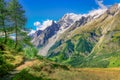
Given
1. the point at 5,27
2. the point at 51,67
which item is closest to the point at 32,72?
the point at 51,67

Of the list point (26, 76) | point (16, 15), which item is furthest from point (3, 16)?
point (26, 76)

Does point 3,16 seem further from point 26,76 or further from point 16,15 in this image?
point 26,76

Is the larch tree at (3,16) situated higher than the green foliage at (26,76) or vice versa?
the larch tree at (3,16)

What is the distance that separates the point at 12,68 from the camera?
43.4 m

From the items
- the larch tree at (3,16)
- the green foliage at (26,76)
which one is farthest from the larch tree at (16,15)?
the green foliage at (26,76)

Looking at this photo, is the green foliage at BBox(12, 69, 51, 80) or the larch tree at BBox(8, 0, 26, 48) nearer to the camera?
the green foliage at BBox(12, 69, 51, 80)

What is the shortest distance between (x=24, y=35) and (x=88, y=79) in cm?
5354

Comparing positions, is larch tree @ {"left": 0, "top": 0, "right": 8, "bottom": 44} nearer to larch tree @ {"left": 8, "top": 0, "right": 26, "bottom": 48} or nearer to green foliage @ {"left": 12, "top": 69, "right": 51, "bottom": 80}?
larch tree @ {"left": 8, "top": 0, "right": 26, "bottom": 48}

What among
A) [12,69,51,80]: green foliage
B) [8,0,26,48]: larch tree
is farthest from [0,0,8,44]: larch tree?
[12,69,51,80]: green foliage

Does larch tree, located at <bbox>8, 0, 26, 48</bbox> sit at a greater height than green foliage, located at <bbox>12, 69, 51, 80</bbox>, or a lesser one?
greater

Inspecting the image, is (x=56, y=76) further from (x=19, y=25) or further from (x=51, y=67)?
(x=19, y=25)

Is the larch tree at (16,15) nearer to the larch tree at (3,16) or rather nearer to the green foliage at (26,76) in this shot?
the larch tree at (3,16)

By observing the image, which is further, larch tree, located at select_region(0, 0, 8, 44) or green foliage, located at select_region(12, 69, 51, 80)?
larch tree, located at select_region(0, 0, 8, 44)

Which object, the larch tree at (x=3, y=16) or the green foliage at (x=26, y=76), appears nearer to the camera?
the green foliage at (x=26, y=76)
